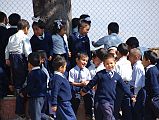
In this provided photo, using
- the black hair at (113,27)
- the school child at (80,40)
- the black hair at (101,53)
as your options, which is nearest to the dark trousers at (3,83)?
the school child at (80,40)

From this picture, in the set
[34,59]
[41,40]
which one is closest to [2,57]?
[41,40]

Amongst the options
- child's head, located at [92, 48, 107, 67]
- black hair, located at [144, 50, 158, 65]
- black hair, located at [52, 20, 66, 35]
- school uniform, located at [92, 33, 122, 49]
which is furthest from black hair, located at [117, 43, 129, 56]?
black hair, located at [52, 20, 66, 35]

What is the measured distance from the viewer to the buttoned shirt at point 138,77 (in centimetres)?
636

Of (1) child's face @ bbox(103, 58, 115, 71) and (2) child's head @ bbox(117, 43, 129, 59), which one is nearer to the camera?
(1) child's face @ bbox(103, 58, 115, 71)

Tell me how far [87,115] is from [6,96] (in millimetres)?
1258

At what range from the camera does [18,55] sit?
21.6 feet

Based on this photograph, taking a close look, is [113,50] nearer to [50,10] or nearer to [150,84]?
[150,84]

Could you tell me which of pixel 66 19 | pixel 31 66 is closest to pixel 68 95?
pixel 31 66

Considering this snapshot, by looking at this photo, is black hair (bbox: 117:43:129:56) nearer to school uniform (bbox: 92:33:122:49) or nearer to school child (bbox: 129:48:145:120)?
school child (bbox: 129:48:145:120)

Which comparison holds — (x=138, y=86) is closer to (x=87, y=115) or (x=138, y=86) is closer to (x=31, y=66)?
(x=87, y=115)

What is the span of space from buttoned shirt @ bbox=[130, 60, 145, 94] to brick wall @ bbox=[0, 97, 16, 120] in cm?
179

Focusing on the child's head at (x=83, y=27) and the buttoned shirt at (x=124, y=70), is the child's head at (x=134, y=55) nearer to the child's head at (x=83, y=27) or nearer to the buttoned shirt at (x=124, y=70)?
the buttoned shirt at (x=124, y=70)

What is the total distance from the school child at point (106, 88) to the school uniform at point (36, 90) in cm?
56

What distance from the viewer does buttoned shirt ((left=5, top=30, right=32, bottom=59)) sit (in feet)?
21.4
